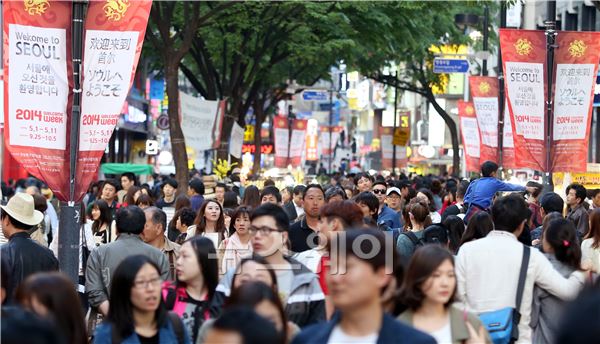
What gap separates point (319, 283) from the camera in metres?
8.23

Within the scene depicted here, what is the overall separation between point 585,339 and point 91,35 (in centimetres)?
834

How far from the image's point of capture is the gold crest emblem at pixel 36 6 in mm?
11164

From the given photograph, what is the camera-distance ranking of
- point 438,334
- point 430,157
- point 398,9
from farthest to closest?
point 430,157 → point 398,9 → point 438,334

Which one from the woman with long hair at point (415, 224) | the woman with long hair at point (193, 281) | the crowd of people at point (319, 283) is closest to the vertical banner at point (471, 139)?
the woman with long hair at point (415, 224)

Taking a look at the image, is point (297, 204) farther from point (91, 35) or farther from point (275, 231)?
point (275, 231)

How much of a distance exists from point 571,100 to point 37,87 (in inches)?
339

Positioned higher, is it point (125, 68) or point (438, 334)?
point (125, 68)

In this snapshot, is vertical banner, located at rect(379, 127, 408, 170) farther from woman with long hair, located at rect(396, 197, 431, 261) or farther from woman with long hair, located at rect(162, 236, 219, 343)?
woman with long hair, located at rect(162, 236, 219, 343)

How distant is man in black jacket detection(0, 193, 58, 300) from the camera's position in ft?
32.2

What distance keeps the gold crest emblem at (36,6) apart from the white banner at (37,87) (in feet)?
0.43

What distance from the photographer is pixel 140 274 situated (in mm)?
7164

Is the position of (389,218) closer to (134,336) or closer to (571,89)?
(571,89)

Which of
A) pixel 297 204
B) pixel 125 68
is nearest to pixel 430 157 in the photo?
pixel 297 204

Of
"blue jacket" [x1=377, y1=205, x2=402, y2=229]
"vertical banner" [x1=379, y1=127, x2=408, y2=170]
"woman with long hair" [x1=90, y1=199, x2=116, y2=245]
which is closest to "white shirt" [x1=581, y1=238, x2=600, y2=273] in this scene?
"blue jacket" [x1=377, y1=205, x2=402, y2=229]
